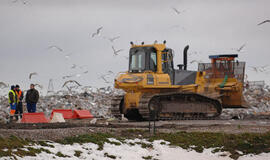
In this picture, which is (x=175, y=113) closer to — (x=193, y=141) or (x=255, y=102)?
(x=193, y=141)

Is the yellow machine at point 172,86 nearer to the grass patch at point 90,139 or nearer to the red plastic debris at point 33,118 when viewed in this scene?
the red plastic debris at point 33,118

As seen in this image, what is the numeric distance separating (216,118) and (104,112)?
918 cm

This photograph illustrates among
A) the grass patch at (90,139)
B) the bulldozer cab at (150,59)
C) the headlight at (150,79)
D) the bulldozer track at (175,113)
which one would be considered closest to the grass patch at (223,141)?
the grass patch at (90,139)

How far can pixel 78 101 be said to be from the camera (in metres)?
36.7

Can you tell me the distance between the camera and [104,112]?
34062 millimetres

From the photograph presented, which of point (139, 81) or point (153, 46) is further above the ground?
point (153, 46)

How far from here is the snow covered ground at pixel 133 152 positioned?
42.3ft

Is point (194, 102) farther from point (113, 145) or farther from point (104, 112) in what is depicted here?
point (113, 145)

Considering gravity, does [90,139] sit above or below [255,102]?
below

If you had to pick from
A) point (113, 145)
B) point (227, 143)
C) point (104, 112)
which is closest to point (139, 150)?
point (113, 145)

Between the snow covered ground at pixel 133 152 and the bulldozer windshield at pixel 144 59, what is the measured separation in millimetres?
9488

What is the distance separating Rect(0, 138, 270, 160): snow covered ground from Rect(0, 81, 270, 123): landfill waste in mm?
15931

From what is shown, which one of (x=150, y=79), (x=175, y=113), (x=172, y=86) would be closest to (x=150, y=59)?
(x=150, y=79)

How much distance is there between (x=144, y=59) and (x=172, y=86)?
6.37 feet
